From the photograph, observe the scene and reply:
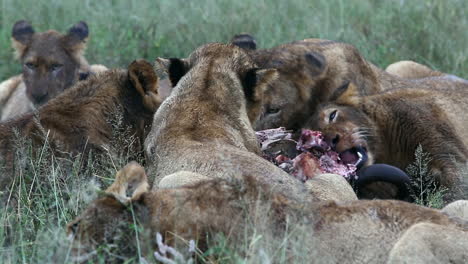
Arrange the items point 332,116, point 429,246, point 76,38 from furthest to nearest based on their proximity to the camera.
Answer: point 76,38 < point 332,116 < point 429,246

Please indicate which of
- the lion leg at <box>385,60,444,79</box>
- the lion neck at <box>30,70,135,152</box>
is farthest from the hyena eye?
the lion leg at <box>385,60,444,79</box>

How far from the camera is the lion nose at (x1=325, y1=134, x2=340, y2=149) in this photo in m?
6.96

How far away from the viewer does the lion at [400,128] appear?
6.90 metres

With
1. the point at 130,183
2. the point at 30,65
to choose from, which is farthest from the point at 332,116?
the point at 30,65

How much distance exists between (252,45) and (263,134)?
131cm

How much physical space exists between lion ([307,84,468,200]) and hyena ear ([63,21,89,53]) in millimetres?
4028

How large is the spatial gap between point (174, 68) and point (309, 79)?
1.82m

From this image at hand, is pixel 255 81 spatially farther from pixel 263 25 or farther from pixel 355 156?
pixel 263 25

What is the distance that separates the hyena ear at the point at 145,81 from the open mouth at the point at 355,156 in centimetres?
134

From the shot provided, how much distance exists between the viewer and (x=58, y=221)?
519 cm

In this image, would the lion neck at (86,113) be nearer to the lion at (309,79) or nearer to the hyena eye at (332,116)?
the lion at (309,79)

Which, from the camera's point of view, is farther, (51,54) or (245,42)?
(51,54)

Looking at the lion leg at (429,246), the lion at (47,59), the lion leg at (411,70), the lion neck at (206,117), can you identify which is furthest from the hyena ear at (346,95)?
the lion at (47,59)

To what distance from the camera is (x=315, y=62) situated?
26.6 feet
